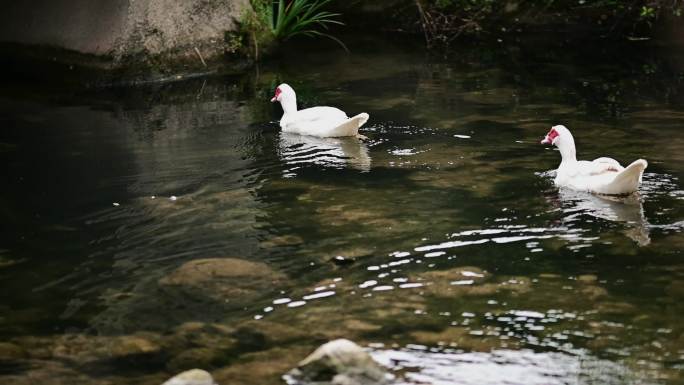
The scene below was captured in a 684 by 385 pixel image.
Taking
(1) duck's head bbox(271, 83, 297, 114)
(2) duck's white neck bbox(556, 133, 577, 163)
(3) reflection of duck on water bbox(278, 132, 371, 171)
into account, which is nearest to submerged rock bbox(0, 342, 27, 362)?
(3) reflection of duck on water bbox(278, 132, 371, 171)

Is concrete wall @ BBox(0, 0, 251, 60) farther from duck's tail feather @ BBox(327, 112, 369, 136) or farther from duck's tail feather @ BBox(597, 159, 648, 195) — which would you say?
duck's tail feather @ BBox(597, 159, 648, 195)

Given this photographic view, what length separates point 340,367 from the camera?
4848 millimetres

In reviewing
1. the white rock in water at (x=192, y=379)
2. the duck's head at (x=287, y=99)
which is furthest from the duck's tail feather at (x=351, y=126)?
the white rock in water at (x=192, y=379)

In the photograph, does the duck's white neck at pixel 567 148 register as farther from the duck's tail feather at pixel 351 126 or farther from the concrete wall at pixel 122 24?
the concrete wall at pixel 122 24

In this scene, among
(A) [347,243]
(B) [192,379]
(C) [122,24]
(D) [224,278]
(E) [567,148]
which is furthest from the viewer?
(C) [122,24]

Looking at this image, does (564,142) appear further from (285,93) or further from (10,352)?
(10,352)

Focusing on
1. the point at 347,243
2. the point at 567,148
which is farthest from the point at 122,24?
the point at 347,243

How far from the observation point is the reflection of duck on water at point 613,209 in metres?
7.24

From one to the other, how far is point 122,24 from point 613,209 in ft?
29.5

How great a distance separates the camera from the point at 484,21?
18750 mm

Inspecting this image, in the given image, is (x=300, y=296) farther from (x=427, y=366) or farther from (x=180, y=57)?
(x=180, y=57)

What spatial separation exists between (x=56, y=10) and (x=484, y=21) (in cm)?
794

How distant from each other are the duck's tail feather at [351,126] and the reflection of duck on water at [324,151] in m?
A: 0.07

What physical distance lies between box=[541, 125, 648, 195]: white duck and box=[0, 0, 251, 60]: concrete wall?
7.77 m
